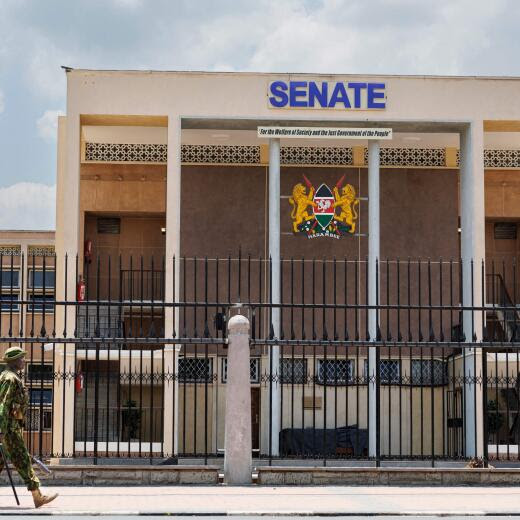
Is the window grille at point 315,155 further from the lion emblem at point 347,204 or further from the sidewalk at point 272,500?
the sidewalk at point 272,500

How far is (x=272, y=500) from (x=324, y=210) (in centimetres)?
1667

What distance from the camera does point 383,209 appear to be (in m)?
30.3

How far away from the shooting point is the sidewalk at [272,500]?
39.2ft

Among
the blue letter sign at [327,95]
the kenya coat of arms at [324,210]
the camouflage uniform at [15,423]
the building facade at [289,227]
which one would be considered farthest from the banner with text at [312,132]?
the camouflage uniform at [15,423]

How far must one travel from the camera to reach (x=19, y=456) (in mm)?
11914

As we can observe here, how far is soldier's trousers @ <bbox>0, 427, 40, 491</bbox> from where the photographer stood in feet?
39.0

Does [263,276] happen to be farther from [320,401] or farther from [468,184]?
[468,184]

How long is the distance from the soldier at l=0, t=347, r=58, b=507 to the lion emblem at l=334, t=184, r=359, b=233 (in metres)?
17.2

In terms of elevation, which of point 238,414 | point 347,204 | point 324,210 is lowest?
point 238,414

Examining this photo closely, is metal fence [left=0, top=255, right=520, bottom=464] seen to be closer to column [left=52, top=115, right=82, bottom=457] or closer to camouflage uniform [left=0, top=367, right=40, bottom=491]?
column [left=52, top=115, right=82, bottom=457]

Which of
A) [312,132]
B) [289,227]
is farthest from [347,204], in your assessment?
[312,132]

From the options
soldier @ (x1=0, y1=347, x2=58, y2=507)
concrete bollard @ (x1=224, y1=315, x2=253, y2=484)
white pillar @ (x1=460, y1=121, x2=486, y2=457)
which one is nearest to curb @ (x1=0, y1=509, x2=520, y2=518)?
soldier @ (x1=0, y1=347, x2=58, y2=507)

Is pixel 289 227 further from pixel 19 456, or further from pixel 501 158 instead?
pixel 19 456

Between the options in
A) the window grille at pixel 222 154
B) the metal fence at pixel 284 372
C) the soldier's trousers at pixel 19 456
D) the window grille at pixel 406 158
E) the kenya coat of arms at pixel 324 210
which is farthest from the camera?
the window grille at pixel 406 158
